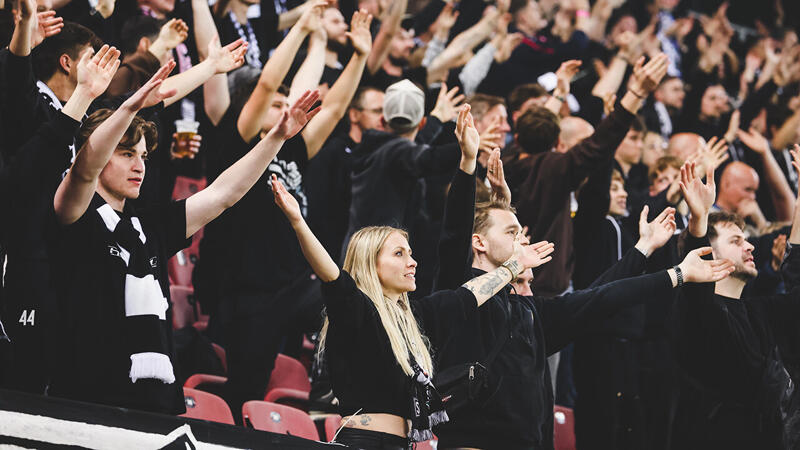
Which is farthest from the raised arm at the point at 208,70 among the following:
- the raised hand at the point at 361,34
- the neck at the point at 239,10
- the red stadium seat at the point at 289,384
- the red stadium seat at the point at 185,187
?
the neck at the point at 239,10

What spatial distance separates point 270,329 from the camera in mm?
5133

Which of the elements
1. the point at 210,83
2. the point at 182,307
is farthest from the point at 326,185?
the point at 182,307

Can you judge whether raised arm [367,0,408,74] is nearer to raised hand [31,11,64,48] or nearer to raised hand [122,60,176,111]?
raised hand [31,11,64,48]

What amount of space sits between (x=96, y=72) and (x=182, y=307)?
277 centimetres

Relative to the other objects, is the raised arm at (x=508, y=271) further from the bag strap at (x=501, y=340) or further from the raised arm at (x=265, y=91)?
the raised arm at (x=265, y=91)

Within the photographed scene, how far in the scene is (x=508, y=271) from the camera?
4.25 meters

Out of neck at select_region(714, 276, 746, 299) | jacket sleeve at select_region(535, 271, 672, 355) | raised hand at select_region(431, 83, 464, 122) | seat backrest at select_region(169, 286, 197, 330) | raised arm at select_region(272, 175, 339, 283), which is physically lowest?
seat backrest at select_region(169, 286, 197, 330)

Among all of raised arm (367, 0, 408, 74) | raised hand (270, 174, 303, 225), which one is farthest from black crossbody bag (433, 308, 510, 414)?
raised arm (367, 0, 408, 74)

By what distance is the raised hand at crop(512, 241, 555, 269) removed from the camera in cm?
432

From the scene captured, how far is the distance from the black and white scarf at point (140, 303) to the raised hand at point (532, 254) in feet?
5.29

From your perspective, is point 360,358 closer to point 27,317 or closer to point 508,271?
point 508,271

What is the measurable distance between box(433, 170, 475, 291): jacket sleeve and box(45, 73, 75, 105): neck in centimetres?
160

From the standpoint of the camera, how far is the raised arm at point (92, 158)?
318 centimetres

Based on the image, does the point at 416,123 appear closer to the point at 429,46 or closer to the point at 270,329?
the point at 270,329
